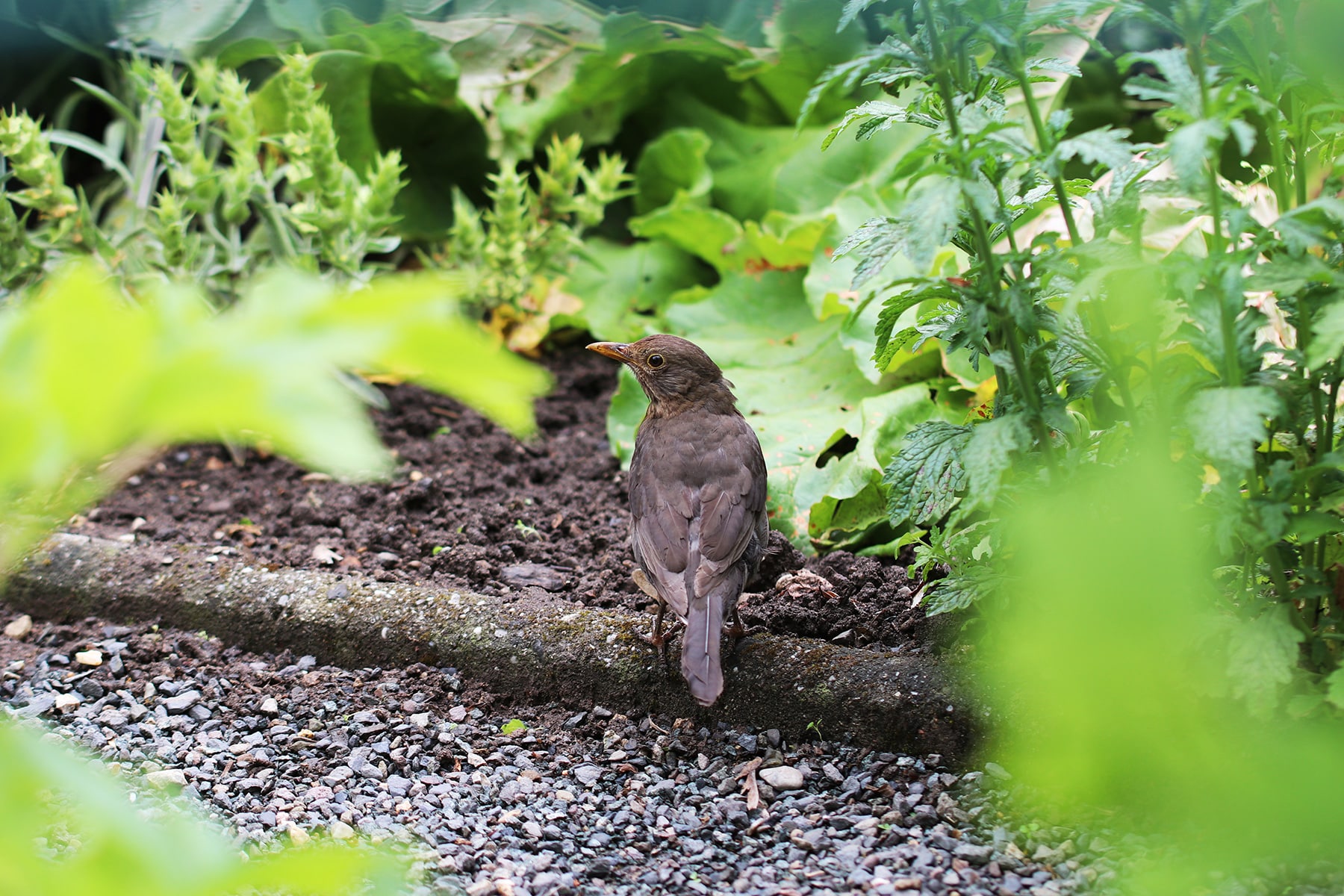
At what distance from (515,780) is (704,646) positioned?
1.84ft

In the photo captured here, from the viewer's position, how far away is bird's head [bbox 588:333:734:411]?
352 centimetres

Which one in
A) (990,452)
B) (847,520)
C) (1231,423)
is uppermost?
(1231,423)

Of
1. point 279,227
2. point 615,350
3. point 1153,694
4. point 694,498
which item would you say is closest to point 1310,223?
point 1153,694

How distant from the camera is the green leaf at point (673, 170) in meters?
5.27

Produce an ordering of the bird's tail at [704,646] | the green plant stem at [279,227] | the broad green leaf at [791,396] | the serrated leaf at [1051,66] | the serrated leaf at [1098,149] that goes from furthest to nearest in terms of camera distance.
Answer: the green plant stem at [279,227]
the broad green leaf at [791,396]
the bird's tail at [704,646]
the serrated leaf at [1051,66]
the serrated leaf at [1098,149]

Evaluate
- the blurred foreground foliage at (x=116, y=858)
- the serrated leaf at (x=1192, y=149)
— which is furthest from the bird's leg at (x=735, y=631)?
the blurred foreground foliage at (x=116, y=858)

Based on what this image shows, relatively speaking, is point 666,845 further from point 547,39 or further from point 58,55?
point 58,55

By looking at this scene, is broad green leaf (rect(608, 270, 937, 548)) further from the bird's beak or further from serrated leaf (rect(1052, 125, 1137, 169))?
serrated leaf (rect(1052, 125, 1137, 169))

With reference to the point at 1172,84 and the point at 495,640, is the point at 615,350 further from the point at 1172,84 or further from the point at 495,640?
the point at 1172,84

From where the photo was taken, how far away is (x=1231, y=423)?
176cm

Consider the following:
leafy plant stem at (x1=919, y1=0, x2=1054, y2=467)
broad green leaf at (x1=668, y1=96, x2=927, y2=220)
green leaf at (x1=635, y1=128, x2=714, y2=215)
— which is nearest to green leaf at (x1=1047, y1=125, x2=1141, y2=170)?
leafy plant stem at (x1=919, y1=0, x2=1054, y2=467)

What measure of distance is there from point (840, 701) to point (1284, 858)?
1053mm

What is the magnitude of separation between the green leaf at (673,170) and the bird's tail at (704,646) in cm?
282

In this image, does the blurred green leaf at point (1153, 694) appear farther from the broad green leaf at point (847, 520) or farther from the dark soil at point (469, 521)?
the broad green leaf at point (847, 520)
